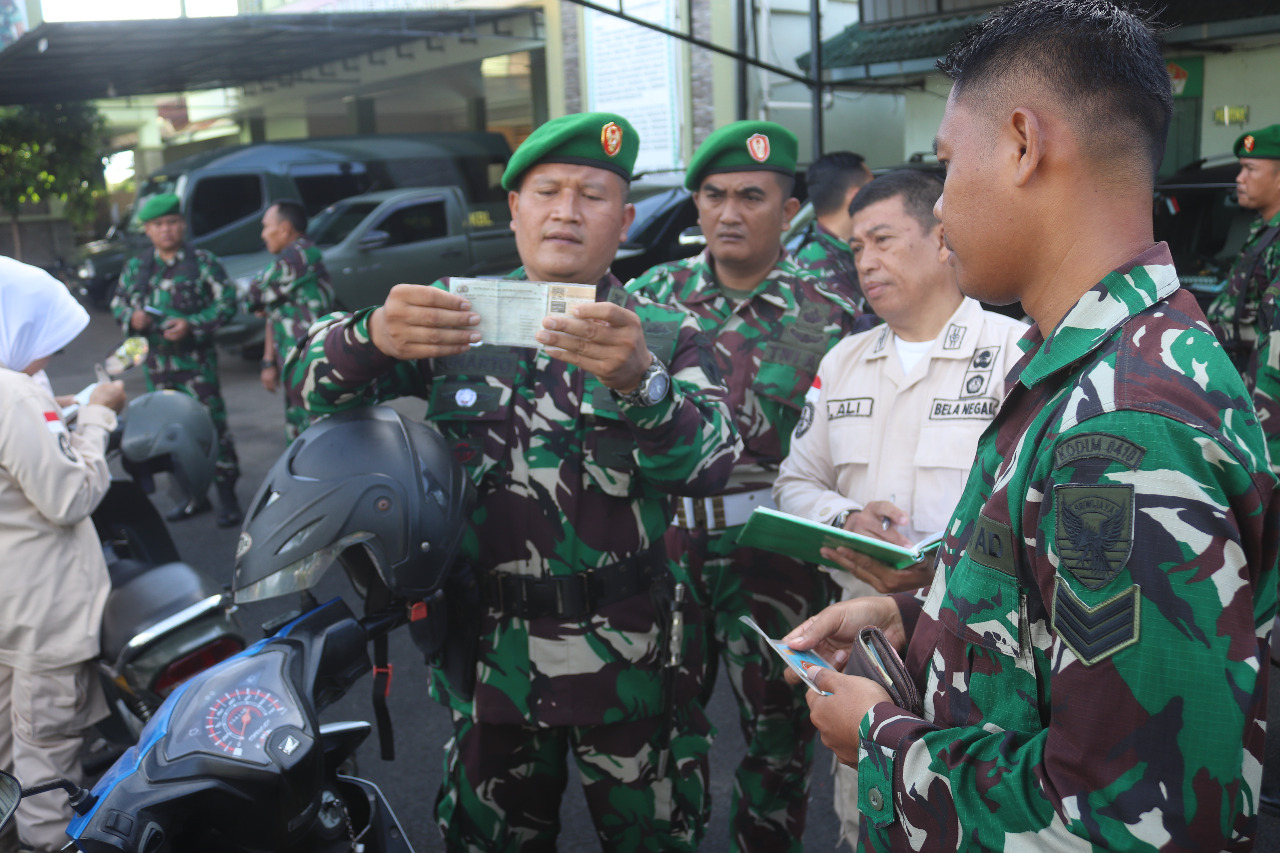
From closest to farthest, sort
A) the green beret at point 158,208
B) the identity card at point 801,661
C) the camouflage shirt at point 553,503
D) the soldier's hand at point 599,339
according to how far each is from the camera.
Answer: the identity card at point 801,661 → the soldier's hand at point 599,339 → the camouflage shirt at point 553,503 → the green beret at point 158,208

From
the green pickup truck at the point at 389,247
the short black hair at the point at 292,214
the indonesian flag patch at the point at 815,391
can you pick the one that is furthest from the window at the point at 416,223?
the indonesian flag patch at the point at 815,391

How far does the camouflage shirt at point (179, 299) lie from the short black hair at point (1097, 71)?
20.2ft

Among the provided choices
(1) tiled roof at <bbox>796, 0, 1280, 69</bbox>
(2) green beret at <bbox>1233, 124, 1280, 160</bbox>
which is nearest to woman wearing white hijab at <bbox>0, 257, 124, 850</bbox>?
(2) green beret at <bbox>1233, 124, 1280, 160</bbox>

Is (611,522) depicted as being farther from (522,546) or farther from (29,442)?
(29,442)

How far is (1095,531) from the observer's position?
2.81 ft

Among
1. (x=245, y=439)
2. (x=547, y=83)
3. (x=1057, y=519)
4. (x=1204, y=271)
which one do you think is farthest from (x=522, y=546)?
(x=547, y=83)

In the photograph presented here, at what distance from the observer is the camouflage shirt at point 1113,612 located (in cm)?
83

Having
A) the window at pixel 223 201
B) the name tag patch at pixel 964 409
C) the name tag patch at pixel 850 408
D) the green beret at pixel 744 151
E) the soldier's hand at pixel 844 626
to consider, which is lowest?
the soldier's hand at pixel 844 626

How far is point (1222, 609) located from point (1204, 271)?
630cm

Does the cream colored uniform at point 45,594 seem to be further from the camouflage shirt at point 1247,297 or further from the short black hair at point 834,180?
the camouflage shirt at point 1247,297

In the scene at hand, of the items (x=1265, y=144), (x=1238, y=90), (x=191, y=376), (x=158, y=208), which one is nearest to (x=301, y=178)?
(x=158, y=208)

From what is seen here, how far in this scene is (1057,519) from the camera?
2.91ft

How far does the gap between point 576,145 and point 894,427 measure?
96cm

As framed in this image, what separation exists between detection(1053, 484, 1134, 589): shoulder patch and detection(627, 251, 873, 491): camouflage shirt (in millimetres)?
1846
